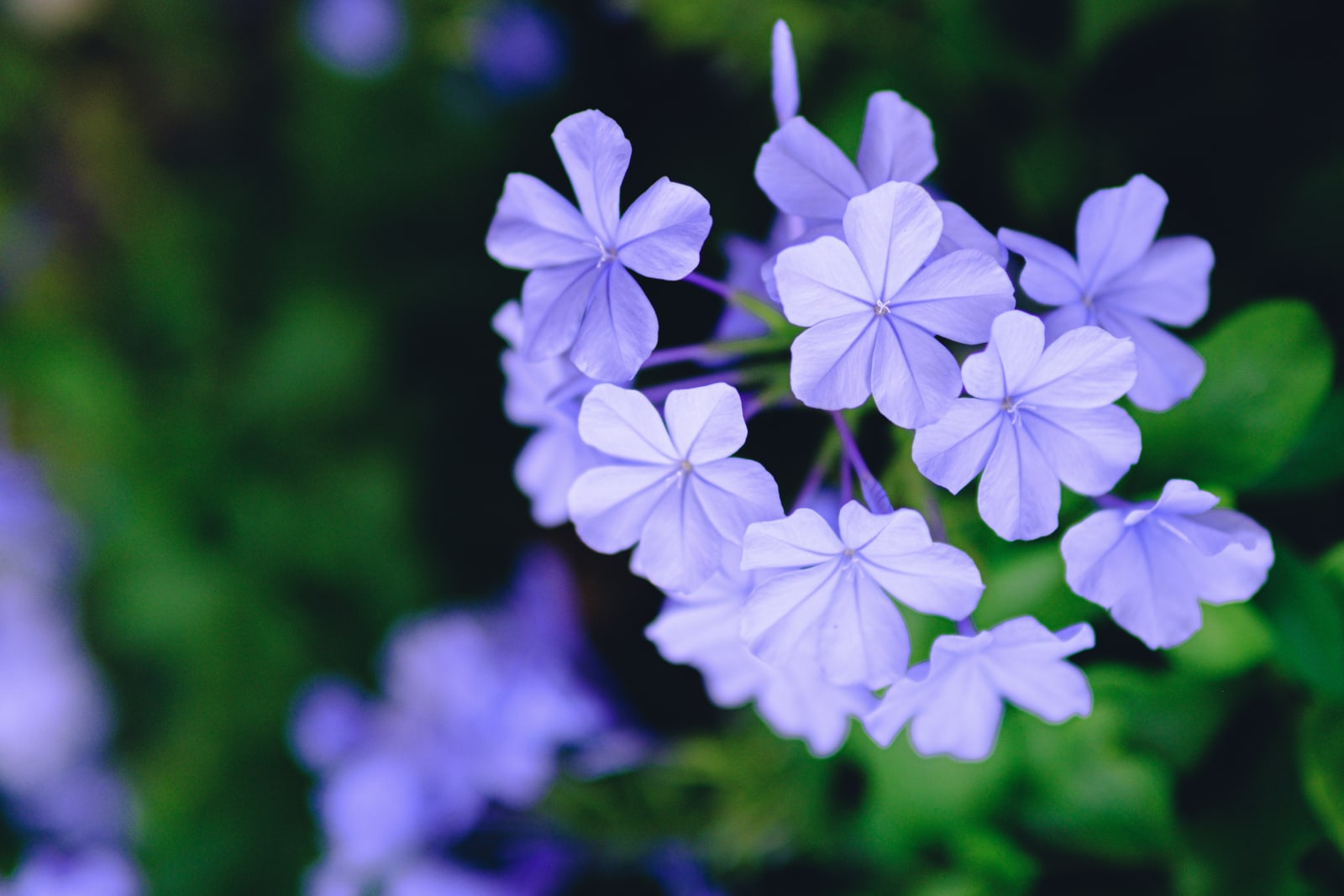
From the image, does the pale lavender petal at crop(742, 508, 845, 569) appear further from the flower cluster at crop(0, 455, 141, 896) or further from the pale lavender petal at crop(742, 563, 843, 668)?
the flower cluster at crop(0, 455, 141, 896)

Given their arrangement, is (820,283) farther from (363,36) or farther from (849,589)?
(363,36)

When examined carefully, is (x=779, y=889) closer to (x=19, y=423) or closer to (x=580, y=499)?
(x=580, y=499)

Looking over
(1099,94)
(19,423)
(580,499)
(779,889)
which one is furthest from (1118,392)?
(19,423)

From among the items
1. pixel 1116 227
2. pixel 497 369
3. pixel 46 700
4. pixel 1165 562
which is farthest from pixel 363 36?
pixel 1165 562

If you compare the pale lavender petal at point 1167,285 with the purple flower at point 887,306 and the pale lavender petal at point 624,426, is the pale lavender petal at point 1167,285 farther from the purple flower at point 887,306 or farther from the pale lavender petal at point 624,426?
the pale lavender petal at point 624,426

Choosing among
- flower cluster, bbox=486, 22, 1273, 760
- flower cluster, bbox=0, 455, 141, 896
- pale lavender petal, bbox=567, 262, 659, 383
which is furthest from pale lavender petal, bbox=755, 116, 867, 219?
flower cluster, bbox=0, 455, 141, 896

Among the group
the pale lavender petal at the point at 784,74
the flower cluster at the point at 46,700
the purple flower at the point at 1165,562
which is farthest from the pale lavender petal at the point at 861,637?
the flower cluster at the point at 46,700
